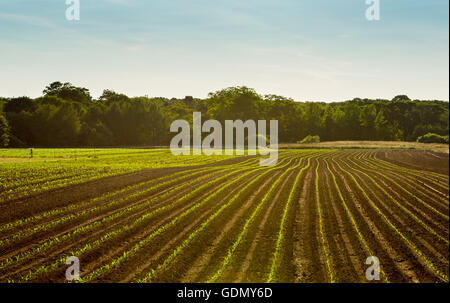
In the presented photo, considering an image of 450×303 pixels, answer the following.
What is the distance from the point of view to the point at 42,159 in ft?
19.0

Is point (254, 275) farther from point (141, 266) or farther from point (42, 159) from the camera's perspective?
point (42, 159)

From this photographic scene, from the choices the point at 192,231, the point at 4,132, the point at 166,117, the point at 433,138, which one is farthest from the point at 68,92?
the point at 166,117

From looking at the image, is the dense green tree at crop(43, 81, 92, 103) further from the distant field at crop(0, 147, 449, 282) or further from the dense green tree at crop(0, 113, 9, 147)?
the distant field at crop(0, 147, 449, 282)

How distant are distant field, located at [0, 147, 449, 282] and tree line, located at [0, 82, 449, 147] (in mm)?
537

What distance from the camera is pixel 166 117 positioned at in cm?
5516

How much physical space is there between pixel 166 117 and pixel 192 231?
47258 millimetres

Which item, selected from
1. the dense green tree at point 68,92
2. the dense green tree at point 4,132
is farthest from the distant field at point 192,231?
the dense green tree at point 68,92

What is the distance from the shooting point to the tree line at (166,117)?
504cm

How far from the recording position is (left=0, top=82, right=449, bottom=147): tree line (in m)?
5.04

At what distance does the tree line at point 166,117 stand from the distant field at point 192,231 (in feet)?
1.76

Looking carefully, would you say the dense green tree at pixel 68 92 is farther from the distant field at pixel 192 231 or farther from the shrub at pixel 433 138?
the shrub at pixel 433 138

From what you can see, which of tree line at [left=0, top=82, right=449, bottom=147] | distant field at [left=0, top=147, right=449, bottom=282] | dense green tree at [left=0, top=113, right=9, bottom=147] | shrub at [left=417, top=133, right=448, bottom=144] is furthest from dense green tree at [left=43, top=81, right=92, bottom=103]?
shrub at [left=417, top=133, right=448, bottom=144]

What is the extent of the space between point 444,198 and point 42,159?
20.4 metres
